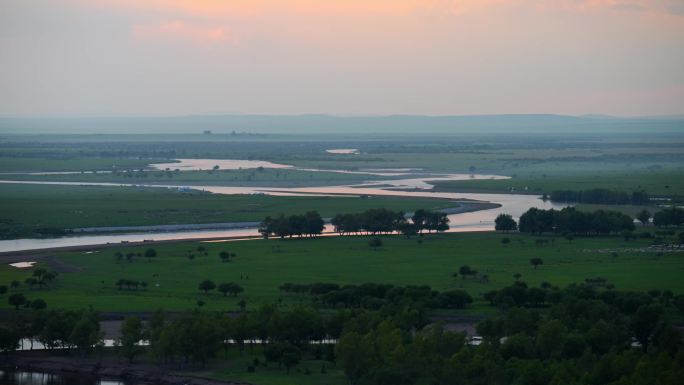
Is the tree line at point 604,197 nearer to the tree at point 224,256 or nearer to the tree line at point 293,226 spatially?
the tree line at point 293,226

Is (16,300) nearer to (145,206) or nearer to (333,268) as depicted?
(333,268)

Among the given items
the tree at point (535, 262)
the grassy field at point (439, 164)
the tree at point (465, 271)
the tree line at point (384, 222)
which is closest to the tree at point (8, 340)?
the tree at point (465, 271)

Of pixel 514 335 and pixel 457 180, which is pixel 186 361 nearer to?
pixel 514 335

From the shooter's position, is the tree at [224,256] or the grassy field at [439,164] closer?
the tree at [224,256]

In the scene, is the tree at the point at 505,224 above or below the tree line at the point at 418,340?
below

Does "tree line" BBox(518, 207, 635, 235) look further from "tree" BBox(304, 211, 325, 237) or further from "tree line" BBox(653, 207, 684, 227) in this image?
"tree" BBox(304, 211, 325, 237)

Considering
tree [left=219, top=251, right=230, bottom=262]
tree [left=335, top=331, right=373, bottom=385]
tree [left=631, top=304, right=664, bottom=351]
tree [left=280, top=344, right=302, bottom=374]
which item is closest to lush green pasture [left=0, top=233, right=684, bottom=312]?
tree [left=219, top=251, right=230, bottom=262]

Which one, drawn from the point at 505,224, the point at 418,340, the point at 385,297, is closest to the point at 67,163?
the point at 505,224
